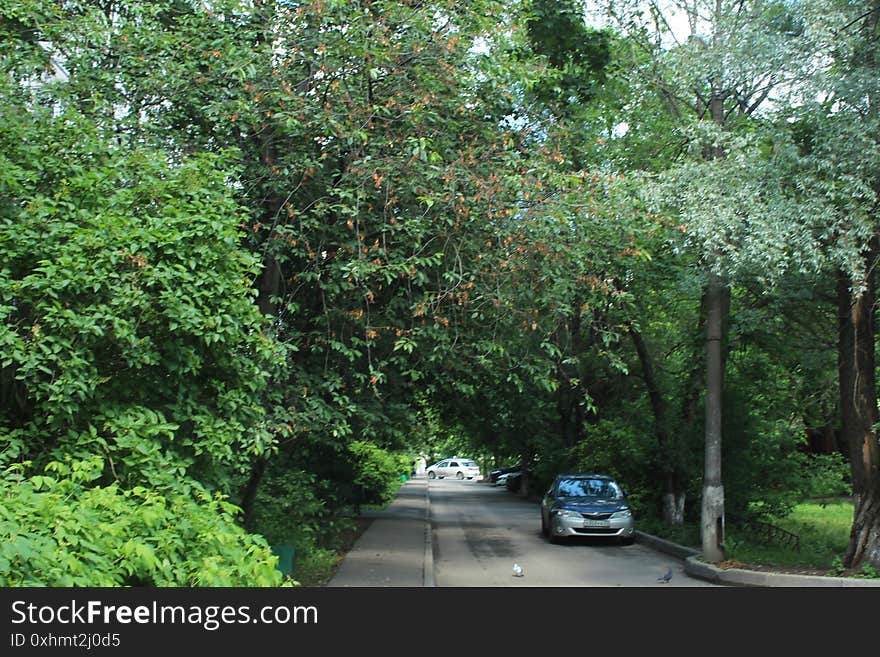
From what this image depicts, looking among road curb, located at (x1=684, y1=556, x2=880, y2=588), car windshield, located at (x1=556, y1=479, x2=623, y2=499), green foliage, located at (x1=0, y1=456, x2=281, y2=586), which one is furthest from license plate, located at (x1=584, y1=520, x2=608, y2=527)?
green foliage, located at (x1=0, y1=456, x2=281, y2=586)

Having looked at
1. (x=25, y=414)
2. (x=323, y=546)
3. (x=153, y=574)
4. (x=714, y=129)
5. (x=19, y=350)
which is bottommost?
(x=323, y=546)

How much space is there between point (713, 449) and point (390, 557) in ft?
20.6

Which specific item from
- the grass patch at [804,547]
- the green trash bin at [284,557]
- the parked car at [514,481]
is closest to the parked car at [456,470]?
the parked car at [514,481]

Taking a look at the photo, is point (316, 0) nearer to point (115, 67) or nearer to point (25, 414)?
point (115, 67)

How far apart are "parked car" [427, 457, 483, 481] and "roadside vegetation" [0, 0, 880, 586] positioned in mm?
69235

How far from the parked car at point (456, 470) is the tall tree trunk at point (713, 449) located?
70.9 m

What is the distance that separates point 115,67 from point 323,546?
414 inches

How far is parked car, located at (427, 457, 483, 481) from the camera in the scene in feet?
285

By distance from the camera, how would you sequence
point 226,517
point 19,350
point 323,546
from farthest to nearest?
point 323,546 → point 19,350 → point 226,517

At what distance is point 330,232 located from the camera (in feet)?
35.9

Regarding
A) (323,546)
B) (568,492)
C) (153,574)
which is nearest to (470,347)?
(153,574)

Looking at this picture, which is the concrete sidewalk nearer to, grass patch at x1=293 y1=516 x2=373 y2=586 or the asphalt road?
grass patch at x1=293 y1=516 x2=373 y2=586

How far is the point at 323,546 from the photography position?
59.9 feet

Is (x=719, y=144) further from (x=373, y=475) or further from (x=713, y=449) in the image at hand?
(x=373, y=475)
